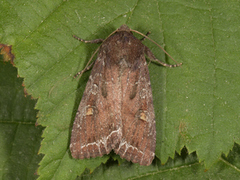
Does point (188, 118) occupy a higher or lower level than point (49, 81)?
lower

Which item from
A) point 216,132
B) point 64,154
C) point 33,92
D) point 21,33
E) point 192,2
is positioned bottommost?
point 64,154

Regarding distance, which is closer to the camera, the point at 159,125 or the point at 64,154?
the point at 64,154

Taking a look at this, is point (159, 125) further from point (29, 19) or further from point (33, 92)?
point (29, 19)

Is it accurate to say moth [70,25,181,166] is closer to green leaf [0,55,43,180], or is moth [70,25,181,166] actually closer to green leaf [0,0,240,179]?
green leaf [0,0,240,179]

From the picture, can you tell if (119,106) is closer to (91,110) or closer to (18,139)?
(91,110)

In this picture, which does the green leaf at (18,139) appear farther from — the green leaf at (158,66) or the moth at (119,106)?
the moth at (119,106)

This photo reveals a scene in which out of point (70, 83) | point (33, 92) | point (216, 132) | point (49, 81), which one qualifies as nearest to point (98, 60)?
point (70, 83)
